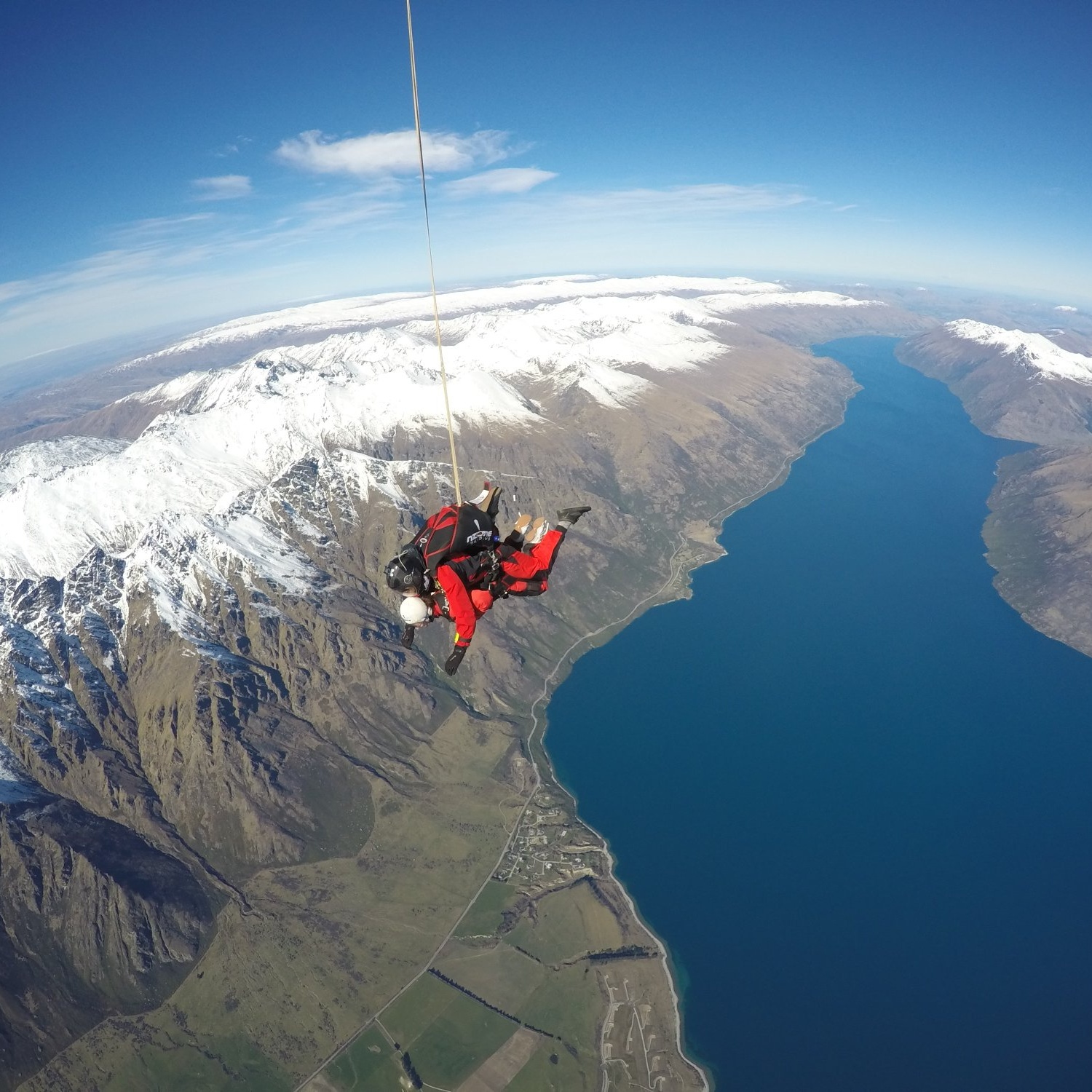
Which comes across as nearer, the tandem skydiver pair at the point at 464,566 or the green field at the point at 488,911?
the tandem skydiver pair at the point at 464,566

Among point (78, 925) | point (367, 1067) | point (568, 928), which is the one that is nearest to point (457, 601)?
point (568, 928)

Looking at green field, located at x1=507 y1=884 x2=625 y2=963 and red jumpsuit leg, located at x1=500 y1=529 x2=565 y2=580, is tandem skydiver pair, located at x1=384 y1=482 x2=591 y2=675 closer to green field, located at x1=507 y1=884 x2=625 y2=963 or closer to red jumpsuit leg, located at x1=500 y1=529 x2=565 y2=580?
red jumpsuit leg, located at x1=500 y1=529 x2=565 y2=580

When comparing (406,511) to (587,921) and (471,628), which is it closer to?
(587,921)

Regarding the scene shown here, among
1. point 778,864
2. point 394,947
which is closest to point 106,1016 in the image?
point 394,947

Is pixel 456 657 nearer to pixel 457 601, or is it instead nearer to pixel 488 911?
→ pixel 457 601

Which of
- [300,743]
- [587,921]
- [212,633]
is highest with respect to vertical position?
[212,633]

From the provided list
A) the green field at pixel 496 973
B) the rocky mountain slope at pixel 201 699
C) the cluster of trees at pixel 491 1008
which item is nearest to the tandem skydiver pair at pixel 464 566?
the cluster of trees at pixel 491 1008

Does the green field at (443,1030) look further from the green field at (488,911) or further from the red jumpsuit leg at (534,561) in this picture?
the red jumpsuit leg at (534,561)
